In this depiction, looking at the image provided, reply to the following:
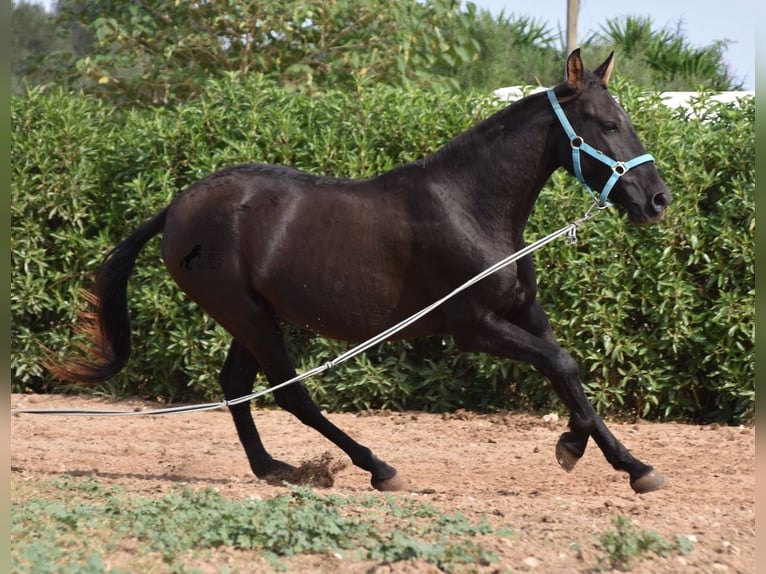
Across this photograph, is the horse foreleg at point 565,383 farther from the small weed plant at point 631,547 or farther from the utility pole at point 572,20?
the utility pole at point 572,20

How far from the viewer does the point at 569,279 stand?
23.7 feet

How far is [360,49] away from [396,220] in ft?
20.3

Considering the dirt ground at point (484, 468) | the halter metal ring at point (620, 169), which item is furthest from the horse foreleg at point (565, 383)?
the halter metal ring at point (620, 169)

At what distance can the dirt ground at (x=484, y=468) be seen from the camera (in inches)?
159

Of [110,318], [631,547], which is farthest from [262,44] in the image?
[631,547]

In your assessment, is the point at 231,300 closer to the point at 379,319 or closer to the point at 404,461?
the point at 379,319

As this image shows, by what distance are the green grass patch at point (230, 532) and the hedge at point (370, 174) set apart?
3060mm

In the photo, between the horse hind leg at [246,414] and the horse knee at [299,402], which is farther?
the horse hind leg at [246,414]

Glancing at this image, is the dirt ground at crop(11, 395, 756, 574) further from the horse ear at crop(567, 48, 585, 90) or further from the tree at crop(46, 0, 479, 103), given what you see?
the tree at crop(46, 0, 479, 103)

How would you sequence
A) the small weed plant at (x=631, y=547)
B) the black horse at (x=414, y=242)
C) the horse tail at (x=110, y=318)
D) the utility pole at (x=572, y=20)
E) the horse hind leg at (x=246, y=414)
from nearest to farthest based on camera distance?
the small weed plant at (x=631, y=547)
the black horse at (x=414, y=242)
the horse hind leg at (x=246, y=414)
the horse tail at (x=110, y=318)
the utility pole at (x=572, y=20)

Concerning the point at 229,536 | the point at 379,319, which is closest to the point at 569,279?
the point at 379,319

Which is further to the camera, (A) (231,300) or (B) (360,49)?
(B) (360,49)

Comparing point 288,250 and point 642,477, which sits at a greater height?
point 288,250

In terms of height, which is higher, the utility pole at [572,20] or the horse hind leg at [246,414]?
the utility pole at [572,20]
